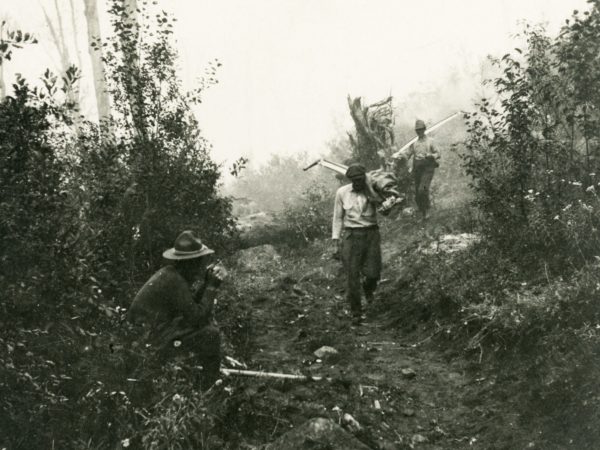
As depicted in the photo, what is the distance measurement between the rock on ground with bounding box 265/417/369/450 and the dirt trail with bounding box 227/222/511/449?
472mm

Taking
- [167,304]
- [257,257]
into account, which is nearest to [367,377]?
[167,304]

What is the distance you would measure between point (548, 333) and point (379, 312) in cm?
321

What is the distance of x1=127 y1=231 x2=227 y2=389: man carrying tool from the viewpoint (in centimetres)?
428

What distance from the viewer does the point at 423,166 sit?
11.2 m

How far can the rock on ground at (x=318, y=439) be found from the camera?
11.1 feet

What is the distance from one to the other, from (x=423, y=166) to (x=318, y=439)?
8.56m

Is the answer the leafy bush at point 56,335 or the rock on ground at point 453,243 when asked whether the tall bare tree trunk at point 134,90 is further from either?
the rock on ground at point 453,243

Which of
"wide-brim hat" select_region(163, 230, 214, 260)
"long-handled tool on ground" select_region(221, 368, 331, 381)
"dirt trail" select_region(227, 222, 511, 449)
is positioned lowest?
"dirt trail" select_region(227, 222, 511, 449)

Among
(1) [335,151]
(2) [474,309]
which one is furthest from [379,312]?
(1) [335,151]

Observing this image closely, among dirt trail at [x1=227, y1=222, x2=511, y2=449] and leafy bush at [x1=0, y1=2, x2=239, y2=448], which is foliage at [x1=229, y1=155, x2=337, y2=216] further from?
leafy bush at [x1=0, y1=2, x2=239, y2=448]

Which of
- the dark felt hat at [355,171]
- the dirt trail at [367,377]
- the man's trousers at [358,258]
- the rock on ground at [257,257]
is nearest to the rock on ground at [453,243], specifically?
the man's trousers at [358,258]

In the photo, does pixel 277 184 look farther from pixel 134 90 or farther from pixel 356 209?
pixel 134 90

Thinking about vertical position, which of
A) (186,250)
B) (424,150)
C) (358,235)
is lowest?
(358,235)

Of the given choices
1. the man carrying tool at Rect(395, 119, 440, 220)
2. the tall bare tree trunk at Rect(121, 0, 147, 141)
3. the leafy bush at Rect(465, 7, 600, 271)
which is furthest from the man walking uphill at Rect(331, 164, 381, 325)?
the man carrying tool at Rect(395, 119, 440, 220)
